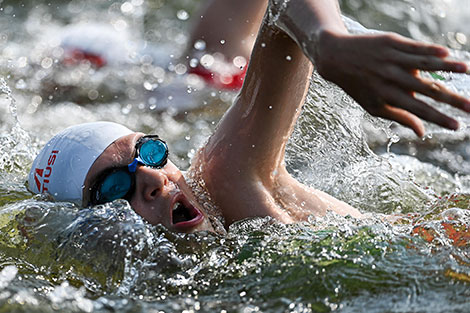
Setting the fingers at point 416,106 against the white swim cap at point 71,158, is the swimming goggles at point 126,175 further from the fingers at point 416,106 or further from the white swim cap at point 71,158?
the fingers at point 416,106

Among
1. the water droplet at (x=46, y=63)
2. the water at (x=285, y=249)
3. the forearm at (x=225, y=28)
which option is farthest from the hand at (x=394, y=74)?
the water droplet at (x=46, y=63)

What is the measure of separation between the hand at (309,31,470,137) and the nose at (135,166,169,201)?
98 centimetres

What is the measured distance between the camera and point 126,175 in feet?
8.75

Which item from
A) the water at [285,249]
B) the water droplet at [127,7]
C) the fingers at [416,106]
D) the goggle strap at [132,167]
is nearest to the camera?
the fingers at [416,106]

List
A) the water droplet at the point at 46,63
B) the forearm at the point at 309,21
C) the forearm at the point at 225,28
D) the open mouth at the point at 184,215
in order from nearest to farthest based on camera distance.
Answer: the forearm at the point at 309,21 < the open mouth at the point at 184,215 < the forearm at the point at 225,28 < the water droplet at the point at 46,63

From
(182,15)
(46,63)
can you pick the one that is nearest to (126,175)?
(46,63)

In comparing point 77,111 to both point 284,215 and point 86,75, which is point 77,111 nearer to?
point 86,75

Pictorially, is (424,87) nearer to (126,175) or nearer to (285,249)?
(285,249)

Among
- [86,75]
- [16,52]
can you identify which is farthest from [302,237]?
[16,52]

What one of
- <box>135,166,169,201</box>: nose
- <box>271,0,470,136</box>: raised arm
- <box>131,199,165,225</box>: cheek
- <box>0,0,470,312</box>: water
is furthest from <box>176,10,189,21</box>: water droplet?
<box>271,0,470,136</box>: raised arm

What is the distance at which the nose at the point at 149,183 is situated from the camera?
8.61 ft

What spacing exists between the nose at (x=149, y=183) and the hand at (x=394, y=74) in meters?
0.98

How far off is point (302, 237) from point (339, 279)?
0.36 metres

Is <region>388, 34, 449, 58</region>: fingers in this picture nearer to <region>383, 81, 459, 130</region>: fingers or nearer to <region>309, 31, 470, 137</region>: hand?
<region>309, 31, 470, 137</region>: hand
